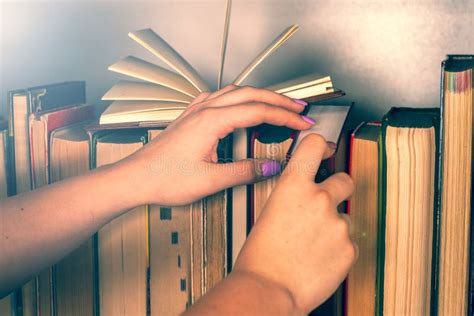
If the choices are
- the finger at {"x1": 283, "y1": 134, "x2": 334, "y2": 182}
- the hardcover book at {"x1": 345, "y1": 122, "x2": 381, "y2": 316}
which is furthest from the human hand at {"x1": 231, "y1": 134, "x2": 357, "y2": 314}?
the hardcover book at {"x1": 345, "y1": 122, "x2": 381, "y2": 316}

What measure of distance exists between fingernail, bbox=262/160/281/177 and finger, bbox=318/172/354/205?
0.32 feet

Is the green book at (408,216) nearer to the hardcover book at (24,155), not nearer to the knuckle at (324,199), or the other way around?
the knuckle at (324,199)

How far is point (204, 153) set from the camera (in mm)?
779

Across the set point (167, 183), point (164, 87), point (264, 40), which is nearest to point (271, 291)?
point (167, 183)

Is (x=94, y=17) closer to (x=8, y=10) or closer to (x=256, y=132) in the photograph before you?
(x=8, y=10)

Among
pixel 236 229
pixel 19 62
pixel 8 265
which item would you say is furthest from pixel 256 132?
pixel 19 62

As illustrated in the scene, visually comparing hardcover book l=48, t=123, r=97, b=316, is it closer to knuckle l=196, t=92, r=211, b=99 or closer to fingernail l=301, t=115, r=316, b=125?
knuckle l=196, t=92, r=211, b=99

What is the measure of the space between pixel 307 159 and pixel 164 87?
0.36 metres

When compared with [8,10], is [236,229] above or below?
below

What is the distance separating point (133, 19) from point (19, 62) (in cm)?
27

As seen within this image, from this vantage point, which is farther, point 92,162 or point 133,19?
point 133,19

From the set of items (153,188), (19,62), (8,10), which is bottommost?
(153,188)

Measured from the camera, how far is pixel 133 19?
121 centimetres

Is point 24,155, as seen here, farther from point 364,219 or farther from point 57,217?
point 364,219
